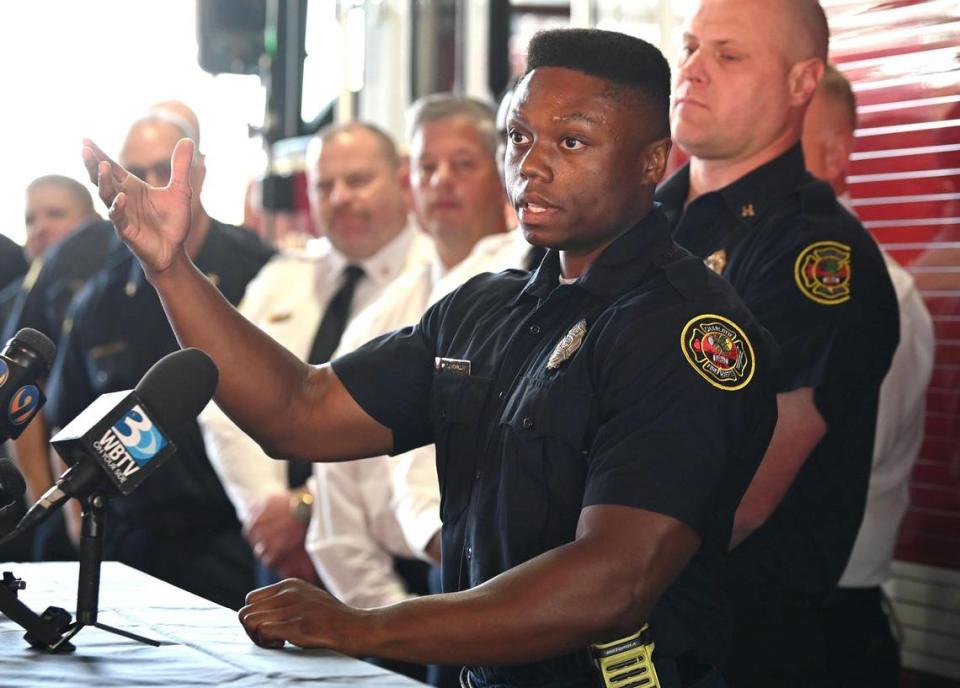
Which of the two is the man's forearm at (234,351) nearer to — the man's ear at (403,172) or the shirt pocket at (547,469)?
the shirt pocket at (547,469)

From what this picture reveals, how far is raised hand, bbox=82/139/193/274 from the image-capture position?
2.15 metres

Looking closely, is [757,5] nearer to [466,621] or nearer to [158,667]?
[466,621]

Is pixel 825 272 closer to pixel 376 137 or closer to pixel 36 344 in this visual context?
pixel 36 344

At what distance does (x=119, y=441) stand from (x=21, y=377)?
11.3 inches

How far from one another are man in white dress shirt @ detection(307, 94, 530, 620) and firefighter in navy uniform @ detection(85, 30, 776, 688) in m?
1.33

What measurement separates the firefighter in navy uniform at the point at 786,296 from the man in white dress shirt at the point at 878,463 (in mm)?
304

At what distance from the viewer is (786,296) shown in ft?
8.64

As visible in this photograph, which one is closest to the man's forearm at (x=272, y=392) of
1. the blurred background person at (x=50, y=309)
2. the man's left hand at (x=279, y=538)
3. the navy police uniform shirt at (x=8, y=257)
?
the navy police uniform shirt at (x=8, y=257)

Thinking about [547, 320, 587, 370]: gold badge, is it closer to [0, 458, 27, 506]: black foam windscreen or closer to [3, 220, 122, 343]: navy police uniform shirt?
[0, 458, 27, 506]: black foam windscreen

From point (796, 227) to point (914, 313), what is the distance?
72cm

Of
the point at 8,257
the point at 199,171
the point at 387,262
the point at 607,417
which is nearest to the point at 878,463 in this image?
the point at 607,417

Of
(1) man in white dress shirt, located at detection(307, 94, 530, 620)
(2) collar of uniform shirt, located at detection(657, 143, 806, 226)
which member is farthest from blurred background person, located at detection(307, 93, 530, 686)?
(2) collar of uniform shirt, located at detection(657, 143, 806, 226)

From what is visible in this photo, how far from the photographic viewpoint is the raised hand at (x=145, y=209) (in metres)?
2.15

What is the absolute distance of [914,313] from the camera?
3311 mm
